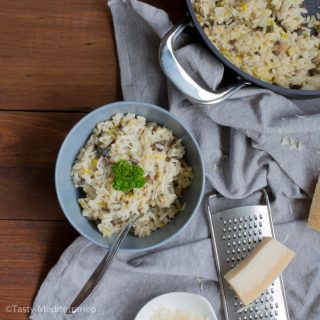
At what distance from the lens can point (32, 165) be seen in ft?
4.83

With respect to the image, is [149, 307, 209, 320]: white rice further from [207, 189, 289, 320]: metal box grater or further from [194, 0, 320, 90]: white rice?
[194, 0, 320, 90]: white rice

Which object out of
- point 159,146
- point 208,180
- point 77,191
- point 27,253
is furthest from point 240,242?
point 27,253

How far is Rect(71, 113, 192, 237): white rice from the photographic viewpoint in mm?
1309

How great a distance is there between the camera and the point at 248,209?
1452 mm

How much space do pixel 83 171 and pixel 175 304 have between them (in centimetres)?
46

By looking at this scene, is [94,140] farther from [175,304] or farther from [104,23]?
[175,304]

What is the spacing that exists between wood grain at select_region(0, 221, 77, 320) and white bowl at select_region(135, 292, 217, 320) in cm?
30

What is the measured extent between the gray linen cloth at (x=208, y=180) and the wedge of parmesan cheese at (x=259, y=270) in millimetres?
70

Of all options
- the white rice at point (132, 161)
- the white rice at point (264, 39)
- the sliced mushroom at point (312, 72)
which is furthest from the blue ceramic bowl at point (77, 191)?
the sliced mushroom at point (312, 72)

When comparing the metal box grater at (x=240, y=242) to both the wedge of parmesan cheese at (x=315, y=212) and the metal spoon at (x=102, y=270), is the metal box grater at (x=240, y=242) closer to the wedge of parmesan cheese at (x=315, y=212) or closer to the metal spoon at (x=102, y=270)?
the wedge of parmesan cheese at (x=315, y=212)

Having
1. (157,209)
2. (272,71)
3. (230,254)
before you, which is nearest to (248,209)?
(230,254)

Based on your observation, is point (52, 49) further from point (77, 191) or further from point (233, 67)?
point (233, 67)

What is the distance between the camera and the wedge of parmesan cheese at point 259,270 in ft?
4.53

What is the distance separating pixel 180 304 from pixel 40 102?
0.70 m
